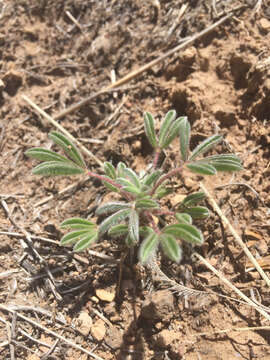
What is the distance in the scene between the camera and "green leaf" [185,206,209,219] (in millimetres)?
2396

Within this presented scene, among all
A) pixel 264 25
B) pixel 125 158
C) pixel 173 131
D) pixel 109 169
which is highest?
pixel 264 25

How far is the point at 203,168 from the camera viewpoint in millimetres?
2285

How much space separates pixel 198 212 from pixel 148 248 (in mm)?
509

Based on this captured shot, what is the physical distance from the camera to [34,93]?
3230 millimetres

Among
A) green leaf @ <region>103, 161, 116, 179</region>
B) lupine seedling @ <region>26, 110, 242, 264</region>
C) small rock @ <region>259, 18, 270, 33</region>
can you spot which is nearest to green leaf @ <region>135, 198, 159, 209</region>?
lupine seedling @ <region>26, 110, 242, 264</region>

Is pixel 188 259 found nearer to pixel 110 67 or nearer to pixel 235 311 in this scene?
pixel 235 311

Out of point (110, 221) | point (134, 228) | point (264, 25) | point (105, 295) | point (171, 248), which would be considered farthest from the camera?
point (264, 25)

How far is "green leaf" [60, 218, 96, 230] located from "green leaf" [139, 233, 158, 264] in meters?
0.52

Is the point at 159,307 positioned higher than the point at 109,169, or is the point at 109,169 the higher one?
the point at 109,169

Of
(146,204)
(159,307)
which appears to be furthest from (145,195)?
(159,307)

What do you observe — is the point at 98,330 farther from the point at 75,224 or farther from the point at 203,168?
the point at 203,168

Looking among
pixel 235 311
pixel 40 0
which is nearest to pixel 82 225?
pixel 235 311

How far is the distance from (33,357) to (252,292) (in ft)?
5.01

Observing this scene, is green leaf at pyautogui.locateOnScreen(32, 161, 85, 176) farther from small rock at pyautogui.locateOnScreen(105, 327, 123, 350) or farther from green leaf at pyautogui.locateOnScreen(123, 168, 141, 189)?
small rock at pyautogui.locateOnScreen(105, 327, 123, 350)
